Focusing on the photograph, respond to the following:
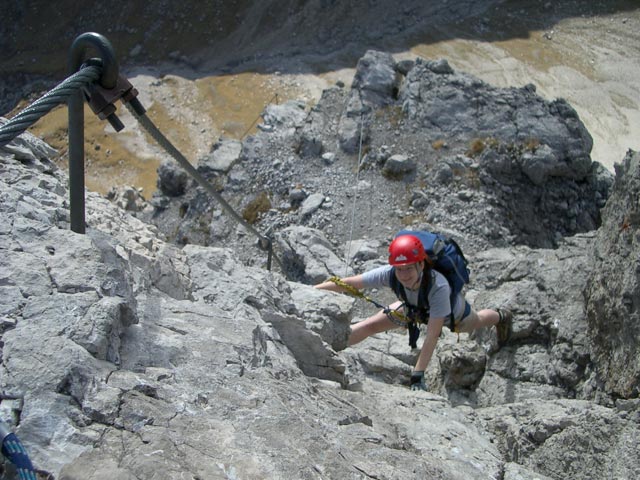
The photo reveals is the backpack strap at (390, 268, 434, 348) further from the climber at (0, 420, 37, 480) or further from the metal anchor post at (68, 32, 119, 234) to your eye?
the climber at (0, 420, 37, 480)

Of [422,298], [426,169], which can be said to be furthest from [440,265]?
[426,169]

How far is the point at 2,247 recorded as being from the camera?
12.5 ft

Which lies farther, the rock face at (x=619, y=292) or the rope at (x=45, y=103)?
the rock face at (x=619, y=292)

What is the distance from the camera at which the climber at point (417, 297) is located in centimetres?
648

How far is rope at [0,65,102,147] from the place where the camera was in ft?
10.2

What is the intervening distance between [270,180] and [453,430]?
12.3 m

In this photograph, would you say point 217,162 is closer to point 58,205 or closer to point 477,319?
point 477,319

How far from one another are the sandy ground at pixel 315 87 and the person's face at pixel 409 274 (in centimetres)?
2427

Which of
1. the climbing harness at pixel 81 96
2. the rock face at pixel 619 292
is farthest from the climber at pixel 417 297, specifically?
the climbing harness at pixel 81 96

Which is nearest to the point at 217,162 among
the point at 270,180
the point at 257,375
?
the point at 270,180

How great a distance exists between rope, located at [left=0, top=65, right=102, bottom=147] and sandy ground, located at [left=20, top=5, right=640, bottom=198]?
2662cm

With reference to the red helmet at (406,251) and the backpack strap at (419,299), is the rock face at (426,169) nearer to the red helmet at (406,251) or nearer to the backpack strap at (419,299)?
the backpack strap at (419,299)

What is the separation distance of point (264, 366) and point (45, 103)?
6.52 ft

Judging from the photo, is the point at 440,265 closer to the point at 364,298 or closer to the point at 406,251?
the point at 406,251
